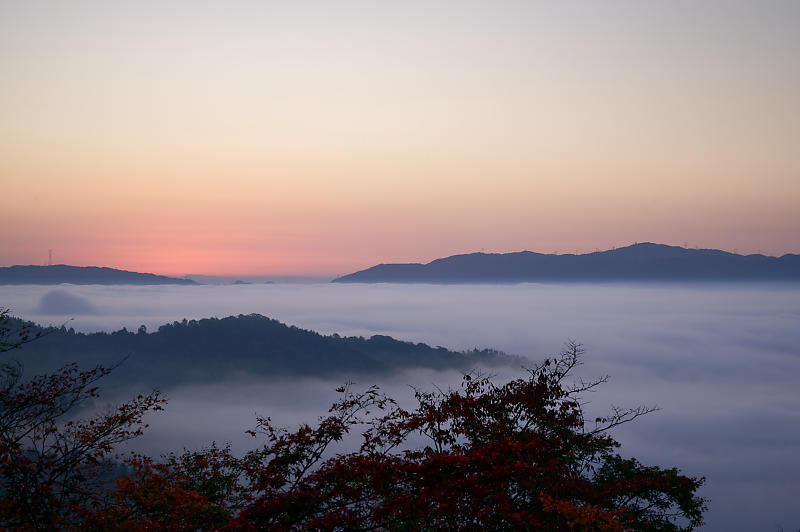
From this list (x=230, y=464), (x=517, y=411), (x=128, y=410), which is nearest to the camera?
(x=128, y=410)

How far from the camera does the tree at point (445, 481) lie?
942cm

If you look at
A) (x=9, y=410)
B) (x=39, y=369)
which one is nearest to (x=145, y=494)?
(x=9, y=410)

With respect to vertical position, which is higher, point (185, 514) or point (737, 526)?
point (185, 514)

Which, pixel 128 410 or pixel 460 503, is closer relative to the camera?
pixel 460 503

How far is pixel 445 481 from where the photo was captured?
927 centimetres

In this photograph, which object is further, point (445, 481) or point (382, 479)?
point (382, 479)

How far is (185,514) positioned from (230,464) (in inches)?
346

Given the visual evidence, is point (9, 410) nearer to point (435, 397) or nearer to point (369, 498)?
point (369, 498)

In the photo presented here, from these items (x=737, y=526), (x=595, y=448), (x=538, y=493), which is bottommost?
(x=737, y=526)

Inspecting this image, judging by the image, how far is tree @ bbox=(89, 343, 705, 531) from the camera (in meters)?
9.42

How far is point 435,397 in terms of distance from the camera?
20.3 m

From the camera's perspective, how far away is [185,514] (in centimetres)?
1292

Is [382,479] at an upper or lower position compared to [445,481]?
lower

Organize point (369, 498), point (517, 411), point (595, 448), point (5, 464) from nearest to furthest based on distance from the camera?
point (369, 498) → point (5, 464) → point (517, 411) → point (595, 448)
